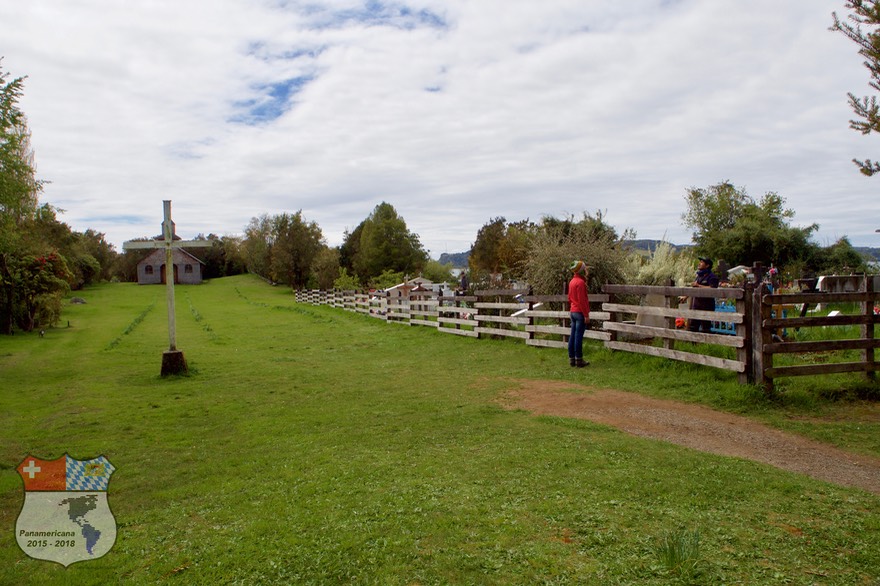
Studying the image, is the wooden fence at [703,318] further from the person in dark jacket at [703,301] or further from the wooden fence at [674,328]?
the person in dark jacket at [703,301]

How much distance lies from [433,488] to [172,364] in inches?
334

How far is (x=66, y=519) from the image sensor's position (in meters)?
3.90

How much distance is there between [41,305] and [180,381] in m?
16.2

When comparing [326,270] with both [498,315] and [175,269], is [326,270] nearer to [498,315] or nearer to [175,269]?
[175,269]

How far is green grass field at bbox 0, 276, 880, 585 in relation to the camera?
342 cm

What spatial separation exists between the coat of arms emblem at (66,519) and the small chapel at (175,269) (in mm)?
77568

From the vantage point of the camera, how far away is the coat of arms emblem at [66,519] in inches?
147

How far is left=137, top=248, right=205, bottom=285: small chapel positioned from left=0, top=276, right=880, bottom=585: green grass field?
73642 mm

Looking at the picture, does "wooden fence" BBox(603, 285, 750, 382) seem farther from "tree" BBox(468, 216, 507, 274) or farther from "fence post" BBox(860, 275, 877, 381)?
"tree" BBox(468, 216, 507, 274)

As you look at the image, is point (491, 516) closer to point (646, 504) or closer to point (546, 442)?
point (646, 504)

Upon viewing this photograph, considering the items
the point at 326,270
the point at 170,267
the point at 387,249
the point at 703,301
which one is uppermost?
the point at 387,249

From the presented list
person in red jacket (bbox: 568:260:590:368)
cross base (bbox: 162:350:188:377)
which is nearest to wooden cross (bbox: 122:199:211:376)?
cross base (bbox: 162:350:188:377)

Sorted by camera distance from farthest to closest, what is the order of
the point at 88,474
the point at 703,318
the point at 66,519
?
the point at 703,318 < the point at 88,474 < the point at 66,519

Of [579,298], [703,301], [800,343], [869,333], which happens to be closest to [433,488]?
[800,343]
